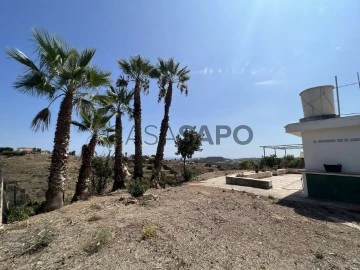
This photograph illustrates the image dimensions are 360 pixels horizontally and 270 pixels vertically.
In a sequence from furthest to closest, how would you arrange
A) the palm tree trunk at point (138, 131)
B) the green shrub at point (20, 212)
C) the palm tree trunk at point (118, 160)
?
the palm tree trunk at point (138, 131)
the palm tree trunk at point (118, 160)
the green shrub at point (20, 212)

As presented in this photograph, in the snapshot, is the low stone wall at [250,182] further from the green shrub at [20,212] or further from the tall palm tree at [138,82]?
the green shrub at [20,212]

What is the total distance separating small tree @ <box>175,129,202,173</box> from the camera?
57.5 ft

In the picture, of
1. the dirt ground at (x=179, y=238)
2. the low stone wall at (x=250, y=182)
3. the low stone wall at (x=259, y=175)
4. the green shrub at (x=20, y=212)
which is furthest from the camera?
the low stone wall at (x=259, y=175)

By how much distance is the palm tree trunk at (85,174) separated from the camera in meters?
10.1

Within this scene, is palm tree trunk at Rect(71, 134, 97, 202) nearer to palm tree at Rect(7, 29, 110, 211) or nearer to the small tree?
palm tree at Rect(7, 29, 110, 211)

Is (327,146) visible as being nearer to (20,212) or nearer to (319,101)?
(319,101)

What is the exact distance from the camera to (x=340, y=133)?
9.62 m

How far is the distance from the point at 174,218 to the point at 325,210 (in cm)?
530

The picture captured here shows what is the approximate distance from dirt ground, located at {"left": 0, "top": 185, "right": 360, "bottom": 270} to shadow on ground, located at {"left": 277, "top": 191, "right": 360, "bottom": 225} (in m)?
0.06

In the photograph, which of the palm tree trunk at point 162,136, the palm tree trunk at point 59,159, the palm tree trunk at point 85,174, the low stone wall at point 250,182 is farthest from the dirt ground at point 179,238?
the palm tree trunk at point 162,136

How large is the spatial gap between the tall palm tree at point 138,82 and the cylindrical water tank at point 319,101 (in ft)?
30.0

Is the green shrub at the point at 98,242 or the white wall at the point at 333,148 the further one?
the white wall at the point at 333,148

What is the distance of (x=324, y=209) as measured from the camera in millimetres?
8477

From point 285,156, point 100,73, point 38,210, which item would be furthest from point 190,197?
point 285,156
